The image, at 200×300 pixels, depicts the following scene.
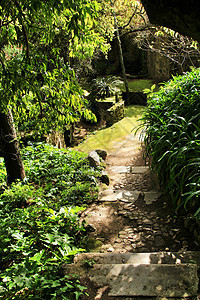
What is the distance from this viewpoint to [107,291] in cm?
192

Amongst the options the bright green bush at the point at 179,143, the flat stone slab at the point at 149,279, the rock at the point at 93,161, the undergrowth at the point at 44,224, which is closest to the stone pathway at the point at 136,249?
the flat stone slab at the point at 149,279

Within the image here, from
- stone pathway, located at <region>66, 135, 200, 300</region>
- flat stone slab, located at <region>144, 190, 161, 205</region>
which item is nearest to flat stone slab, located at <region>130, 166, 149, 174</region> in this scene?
stone pathway, located at <region>66, 135, 200, 300</region>

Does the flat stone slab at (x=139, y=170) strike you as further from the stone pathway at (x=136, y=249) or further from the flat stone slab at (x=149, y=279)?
the flat stone slab at (x=149, y=279)

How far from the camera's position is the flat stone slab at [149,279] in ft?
5.96

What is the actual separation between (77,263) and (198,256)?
1.15m

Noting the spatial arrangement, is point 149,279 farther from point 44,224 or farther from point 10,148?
point 10,148

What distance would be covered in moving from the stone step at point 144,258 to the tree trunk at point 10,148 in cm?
237

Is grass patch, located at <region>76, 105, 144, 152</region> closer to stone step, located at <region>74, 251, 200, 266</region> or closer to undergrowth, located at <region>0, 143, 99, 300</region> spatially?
undergrowth, located at <region>0, 143, 99, 300</region>

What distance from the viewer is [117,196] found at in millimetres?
4027

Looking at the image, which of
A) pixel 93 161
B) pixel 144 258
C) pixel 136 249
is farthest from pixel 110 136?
pixel 144 258

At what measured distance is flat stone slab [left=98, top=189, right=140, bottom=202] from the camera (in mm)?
3906

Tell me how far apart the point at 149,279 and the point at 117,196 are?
211 cm

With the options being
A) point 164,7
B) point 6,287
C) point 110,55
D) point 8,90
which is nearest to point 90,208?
point 6,287

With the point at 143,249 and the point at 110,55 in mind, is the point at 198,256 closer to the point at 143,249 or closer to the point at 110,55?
the point at 143,249
